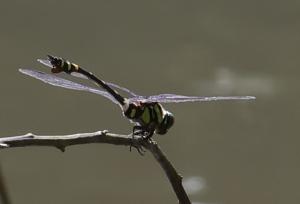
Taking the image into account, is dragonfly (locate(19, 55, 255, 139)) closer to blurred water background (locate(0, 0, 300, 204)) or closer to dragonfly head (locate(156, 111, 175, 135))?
dragonfly head (locate(156, 111, 175, 135))

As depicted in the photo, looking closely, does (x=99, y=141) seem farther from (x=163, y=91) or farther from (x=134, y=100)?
(x=163, y=91)

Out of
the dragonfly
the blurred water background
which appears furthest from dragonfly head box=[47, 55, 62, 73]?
the blurred water background

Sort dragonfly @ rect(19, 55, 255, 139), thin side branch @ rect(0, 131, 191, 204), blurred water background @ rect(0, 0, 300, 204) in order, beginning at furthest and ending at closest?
blurred water background @ rect(0, 0, 300, 204), dragonfly @ rect(19, 55, 255, 139), thin side branch @ rect(0, 131, 191, 204)

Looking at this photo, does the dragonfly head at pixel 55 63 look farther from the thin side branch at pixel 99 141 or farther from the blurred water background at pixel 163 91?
the blurred water background at pixel 163 91

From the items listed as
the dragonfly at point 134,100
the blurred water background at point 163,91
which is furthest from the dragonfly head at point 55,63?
the blurred water background at point 163,91

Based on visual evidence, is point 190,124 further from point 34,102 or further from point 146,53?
point 34,102

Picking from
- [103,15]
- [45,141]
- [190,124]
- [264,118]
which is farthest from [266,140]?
[45,141]
